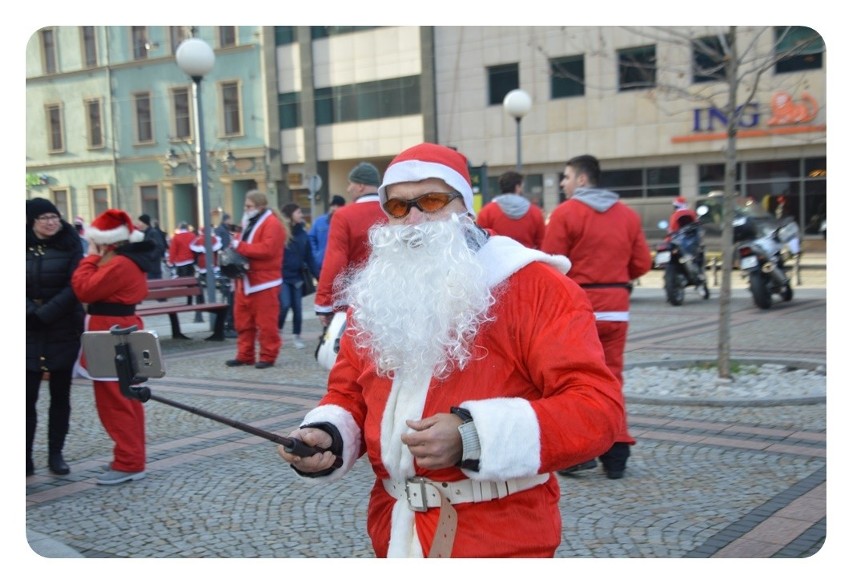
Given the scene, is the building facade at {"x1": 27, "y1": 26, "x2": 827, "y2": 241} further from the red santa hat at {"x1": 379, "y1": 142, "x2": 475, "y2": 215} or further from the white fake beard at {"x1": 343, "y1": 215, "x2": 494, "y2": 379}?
the white fake beard at {"x1": 343, "y1": 215, "x2": 494, "y2": 379}

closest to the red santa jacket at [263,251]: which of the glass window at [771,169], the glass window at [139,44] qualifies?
the glass window at [771,169]

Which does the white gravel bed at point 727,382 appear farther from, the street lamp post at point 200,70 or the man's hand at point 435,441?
the street lamp post at point 200,70

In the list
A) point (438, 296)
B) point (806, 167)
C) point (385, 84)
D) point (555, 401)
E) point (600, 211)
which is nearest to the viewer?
point (555, 401)

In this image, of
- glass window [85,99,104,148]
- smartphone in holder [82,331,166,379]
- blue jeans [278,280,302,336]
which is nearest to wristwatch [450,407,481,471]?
smartphone in holder [82,331,166,379]

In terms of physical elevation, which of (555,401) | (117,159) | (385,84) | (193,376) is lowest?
(193,376)

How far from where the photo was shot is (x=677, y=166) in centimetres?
2700

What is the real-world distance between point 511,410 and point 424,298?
380mm

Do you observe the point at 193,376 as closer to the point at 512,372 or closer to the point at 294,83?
the point at 512,372

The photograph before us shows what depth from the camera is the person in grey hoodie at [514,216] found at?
27.5ft

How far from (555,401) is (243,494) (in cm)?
331

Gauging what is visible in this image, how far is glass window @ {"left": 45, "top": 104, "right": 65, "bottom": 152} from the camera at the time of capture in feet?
89.5

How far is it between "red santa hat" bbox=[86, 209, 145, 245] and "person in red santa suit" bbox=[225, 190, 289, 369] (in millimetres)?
3578

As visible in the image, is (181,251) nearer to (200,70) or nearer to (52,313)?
(200,70)

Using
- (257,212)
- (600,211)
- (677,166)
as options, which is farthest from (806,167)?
(600,211)
